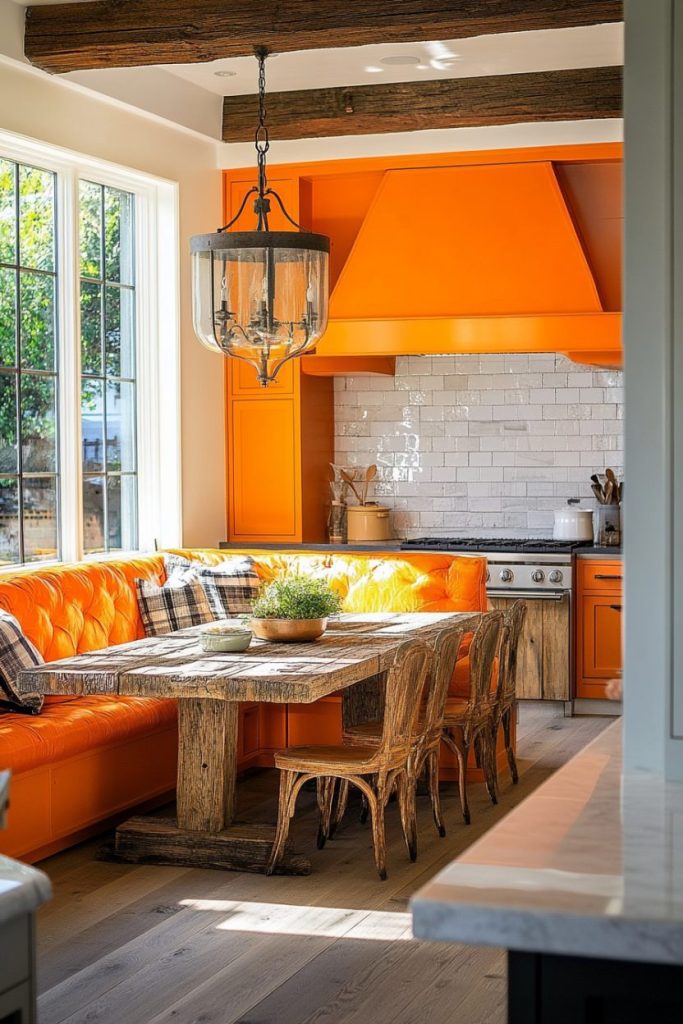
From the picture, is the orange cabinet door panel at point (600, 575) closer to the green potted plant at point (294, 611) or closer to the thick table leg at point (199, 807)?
the green potted plant at point (294, 611)

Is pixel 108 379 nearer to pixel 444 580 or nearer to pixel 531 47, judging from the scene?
pixel 444 580

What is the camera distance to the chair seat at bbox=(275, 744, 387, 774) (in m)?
Answer: 4.69

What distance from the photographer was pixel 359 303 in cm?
802

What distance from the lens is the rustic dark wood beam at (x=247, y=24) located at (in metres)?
5.27

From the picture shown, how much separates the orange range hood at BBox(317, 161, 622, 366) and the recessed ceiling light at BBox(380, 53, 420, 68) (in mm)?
1013

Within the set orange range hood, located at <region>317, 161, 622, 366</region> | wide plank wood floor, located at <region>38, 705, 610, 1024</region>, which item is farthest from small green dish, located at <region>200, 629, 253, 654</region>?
orange range hood, located at <region>317, 161, 622, 366</region>

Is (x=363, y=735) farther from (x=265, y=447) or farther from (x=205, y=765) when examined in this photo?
(x=265, y=447)

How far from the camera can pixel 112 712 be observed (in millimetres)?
5395

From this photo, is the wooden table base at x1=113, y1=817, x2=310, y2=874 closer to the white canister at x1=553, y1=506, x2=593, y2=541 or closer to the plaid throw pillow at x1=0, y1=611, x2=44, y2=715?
the plaid throw pillow at x1=0, y1=611, x2=44, y2=715

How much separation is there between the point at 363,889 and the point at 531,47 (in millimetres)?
4181

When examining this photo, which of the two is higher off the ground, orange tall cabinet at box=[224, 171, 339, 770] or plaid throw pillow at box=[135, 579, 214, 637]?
orange tall cabinet at box=[224, 171, 339, 770]

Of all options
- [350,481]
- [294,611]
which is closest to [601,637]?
[350,481]

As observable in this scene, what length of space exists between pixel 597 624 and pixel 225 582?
7.30 feet

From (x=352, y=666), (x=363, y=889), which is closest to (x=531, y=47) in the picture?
(x=352, y=666)
